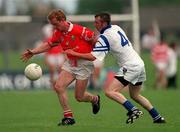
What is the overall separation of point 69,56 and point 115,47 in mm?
966

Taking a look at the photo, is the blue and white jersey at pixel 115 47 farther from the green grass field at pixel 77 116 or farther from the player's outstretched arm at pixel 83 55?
the green grass field at pixel 77 116

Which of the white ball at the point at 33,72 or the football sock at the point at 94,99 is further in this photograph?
the football sock at the point at 94,99

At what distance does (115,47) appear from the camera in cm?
1479

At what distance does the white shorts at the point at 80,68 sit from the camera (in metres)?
15.4

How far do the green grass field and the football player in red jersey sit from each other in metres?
0.54

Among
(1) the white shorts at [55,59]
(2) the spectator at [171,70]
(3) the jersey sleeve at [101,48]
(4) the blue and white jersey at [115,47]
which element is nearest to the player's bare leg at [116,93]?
(4) the blue and white jersey at [115,47]

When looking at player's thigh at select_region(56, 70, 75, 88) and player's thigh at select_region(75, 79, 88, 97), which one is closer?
player's thigh at select_region(56, 70, 75, 88)

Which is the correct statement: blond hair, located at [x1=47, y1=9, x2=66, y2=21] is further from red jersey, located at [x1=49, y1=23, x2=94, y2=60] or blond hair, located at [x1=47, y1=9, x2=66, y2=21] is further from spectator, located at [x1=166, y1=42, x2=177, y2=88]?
spectator, located at [x1=166, y1=42, x2=177, y2=88]

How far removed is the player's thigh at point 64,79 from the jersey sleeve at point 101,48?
0.91 metres

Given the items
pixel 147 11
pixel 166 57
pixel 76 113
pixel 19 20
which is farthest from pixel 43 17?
pixel 147 11

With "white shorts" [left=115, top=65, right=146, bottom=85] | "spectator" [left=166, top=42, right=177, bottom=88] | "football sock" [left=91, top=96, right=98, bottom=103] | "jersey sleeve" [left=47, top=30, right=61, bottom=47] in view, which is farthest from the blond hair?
"spectator" [left=166, top=42, right=177, bottom=88]

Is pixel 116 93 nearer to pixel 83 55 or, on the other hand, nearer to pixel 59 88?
pixel 83 55

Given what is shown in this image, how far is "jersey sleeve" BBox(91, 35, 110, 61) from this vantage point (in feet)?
47.8

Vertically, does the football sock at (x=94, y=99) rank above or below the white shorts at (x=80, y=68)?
below
